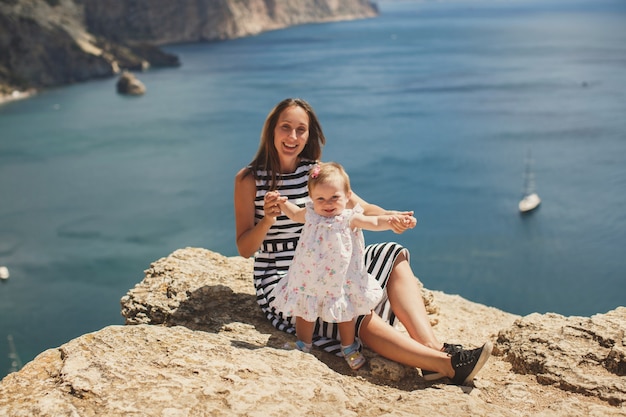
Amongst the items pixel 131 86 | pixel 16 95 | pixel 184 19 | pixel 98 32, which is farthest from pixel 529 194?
pixel 184 19

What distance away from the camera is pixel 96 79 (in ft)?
207

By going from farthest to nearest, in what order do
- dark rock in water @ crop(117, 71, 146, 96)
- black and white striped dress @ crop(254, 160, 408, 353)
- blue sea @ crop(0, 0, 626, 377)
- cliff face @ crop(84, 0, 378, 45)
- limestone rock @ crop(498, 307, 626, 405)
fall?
cliff face @ crop(84, 0, 378, 45), dark rock in water @ crop(117, 71, 146, 96), blue sea @ crop(0, 0, 626, 377), black and white striped dress @ crop(254, 160, 408, 353), limestone rock @ crop(498, 307, 626, 405)

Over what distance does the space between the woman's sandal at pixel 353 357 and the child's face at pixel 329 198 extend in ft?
2.58

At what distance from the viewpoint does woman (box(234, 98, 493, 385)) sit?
12.5ft

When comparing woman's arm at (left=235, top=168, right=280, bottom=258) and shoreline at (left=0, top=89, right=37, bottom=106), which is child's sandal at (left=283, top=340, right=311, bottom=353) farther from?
shoreline at (left=0, top=89, right=37, bottom=106)

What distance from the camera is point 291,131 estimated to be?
4156 mm

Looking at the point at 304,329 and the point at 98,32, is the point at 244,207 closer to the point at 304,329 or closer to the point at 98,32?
the point at 304,329

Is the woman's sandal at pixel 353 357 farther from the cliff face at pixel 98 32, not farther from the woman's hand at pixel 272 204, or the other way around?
the cliff face at pixel 98 32

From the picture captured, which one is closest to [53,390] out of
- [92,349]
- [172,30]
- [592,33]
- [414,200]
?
[92,349]

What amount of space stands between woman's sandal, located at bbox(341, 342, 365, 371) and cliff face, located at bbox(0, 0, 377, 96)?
2280 inches

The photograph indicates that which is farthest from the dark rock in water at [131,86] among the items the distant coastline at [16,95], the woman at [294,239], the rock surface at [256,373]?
the woman at [294,239]

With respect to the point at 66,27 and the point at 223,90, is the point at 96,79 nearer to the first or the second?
the point at 66,27

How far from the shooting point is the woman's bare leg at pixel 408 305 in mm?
3828

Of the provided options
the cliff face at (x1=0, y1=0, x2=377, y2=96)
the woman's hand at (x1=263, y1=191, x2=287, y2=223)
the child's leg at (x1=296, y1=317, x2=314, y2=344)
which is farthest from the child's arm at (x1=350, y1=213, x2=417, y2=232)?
the cliff face at (x1=0, y1=0, x2=377, y2=96)
